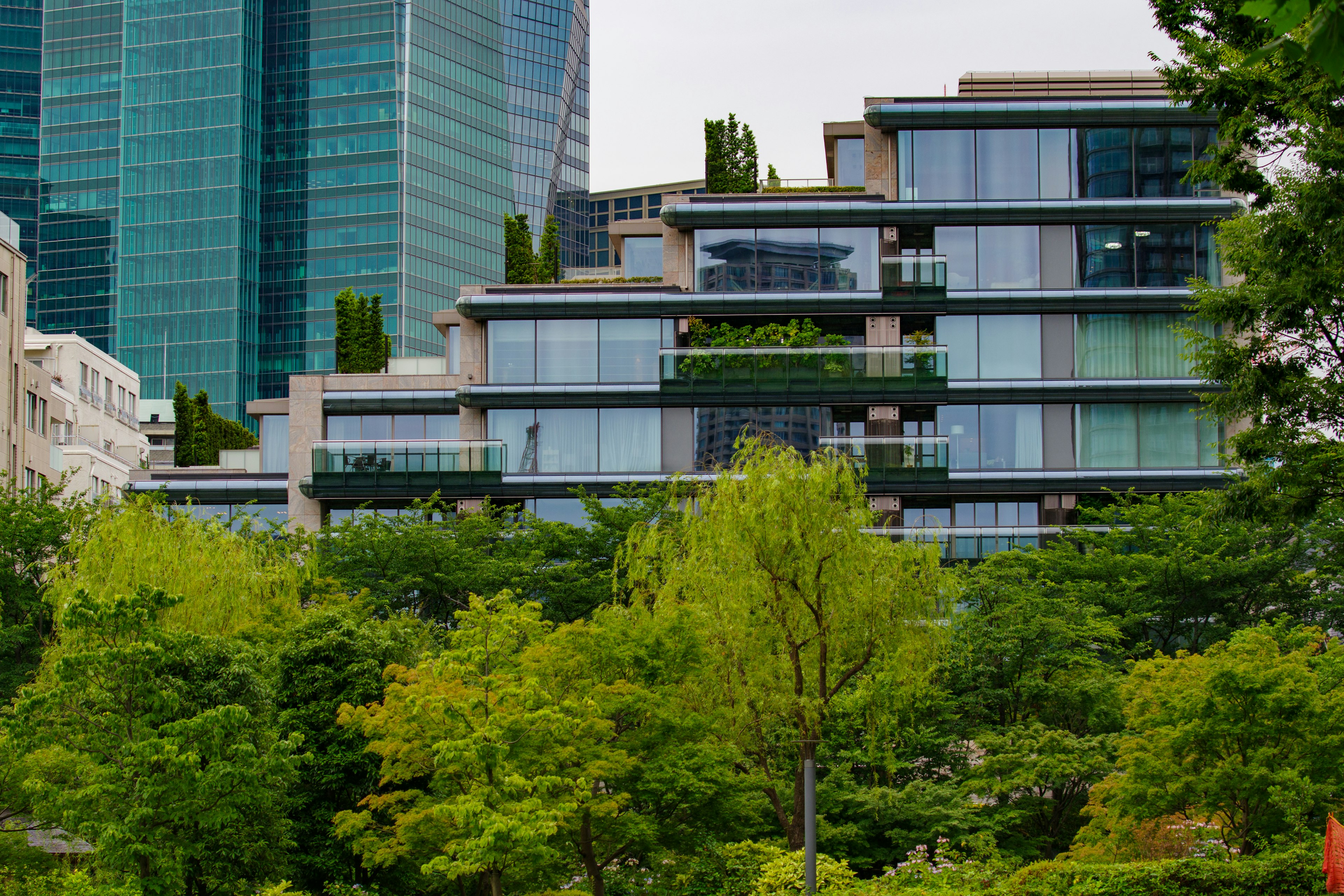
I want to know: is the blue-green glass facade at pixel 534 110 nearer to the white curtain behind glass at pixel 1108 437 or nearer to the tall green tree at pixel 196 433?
the tall green tree at pixel 196 433

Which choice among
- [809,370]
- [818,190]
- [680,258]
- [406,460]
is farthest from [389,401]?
[818,190]

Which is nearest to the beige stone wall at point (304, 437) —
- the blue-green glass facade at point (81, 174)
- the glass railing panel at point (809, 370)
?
the glass railing panel at point (809, 370)

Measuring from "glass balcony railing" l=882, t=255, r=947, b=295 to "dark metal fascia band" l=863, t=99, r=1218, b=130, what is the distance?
5029mm

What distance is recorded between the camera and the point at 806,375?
4928 centimetres

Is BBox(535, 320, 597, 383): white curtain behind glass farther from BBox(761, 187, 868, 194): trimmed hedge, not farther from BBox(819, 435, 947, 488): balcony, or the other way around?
→ BBox(819, 435, 947, 488): balcony

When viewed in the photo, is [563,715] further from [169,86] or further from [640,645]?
[169,86]

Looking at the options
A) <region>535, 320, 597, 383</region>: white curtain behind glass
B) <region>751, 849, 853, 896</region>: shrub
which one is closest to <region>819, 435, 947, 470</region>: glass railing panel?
<region>535, 320, 597, 383</region>: white curtain behind glass

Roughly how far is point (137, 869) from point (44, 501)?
68.4ft

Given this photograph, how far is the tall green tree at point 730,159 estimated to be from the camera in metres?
53.1

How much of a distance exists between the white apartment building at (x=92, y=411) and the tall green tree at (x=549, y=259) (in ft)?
95.0

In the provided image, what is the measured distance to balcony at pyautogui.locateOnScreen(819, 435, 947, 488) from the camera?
157ft

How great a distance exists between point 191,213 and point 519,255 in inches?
4945

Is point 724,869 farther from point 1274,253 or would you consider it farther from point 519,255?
point 519,255

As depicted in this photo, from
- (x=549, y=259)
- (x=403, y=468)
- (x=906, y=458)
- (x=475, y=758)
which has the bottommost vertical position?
(x=475, y=758)
